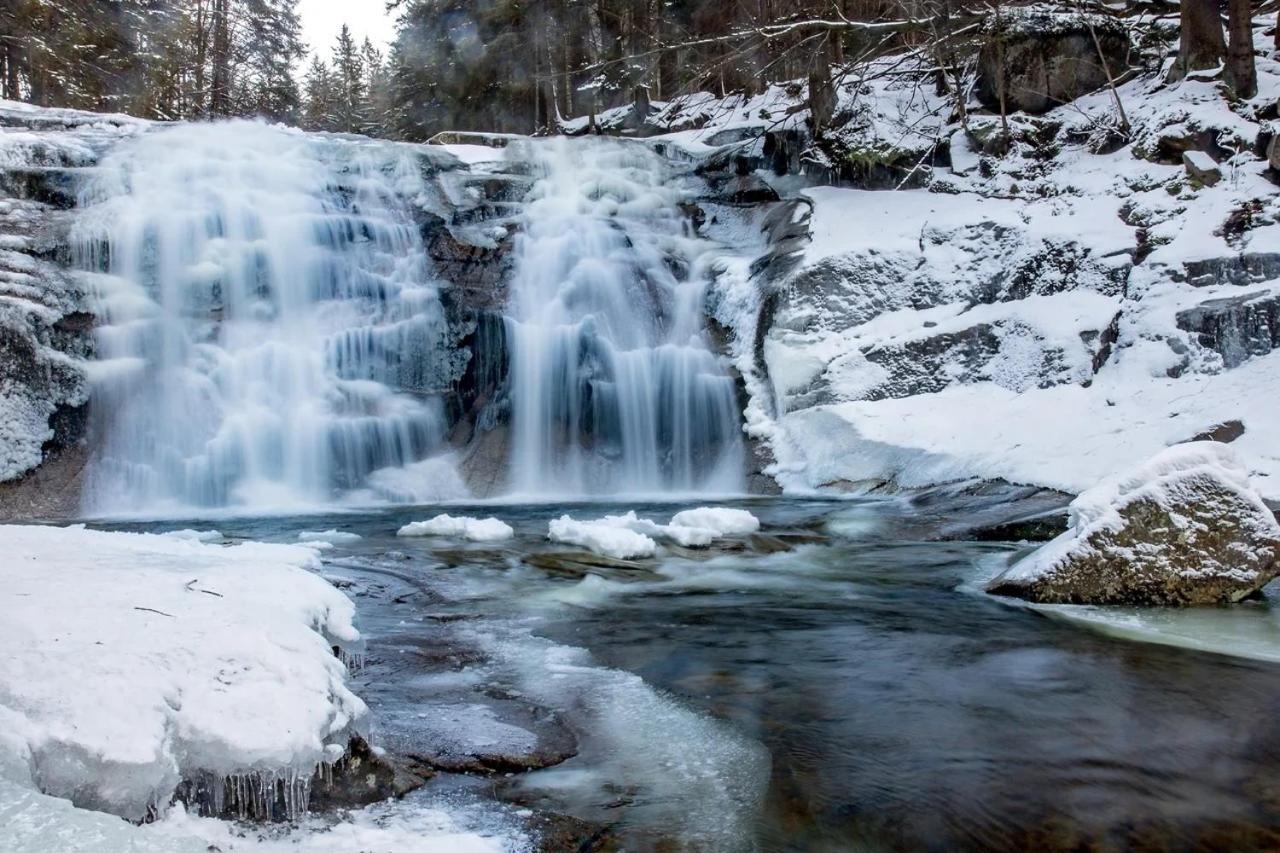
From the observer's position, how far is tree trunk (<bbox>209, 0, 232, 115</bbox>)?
24.7 meters

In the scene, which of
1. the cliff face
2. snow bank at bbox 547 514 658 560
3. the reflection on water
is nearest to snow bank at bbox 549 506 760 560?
snow bank at bbox 547 514 658 560

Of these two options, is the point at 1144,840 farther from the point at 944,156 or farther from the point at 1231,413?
the point at 944,156

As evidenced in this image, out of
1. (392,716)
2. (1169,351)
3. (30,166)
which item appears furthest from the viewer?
(30,166)

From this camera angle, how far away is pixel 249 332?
11203 millimetres

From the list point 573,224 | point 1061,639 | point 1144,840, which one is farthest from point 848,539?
point 573,224

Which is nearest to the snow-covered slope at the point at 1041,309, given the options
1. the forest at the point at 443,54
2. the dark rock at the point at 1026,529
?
the dark rock at the point at 1026,529

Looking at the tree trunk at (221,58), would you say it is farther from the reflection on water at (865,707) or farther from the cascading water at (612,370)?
the reflection on water at (865,707)

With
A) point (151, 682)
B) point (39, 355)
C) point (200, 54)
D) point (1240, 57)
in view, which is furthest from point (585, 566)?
point (200, 54)

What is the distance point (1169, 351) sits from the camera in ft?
28.3

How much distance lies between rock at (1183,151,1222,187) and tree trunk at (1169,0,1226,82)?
228 cm

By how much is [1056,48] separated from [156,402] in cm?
1377

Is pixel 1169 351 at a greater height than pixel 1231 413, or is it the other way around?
pixel 1169 351

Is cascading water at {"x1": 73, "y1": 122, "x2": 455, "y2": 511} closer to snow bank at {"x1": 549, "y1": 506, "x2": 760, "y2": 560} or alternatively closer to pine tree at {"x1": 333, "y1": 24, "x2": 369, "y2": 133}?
snow bank at {"x1": 549, "y1": 506, "x2": 760, "y2": 560}

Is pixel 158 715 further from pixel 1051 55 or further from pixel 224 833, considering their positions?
pixel 1051 55
